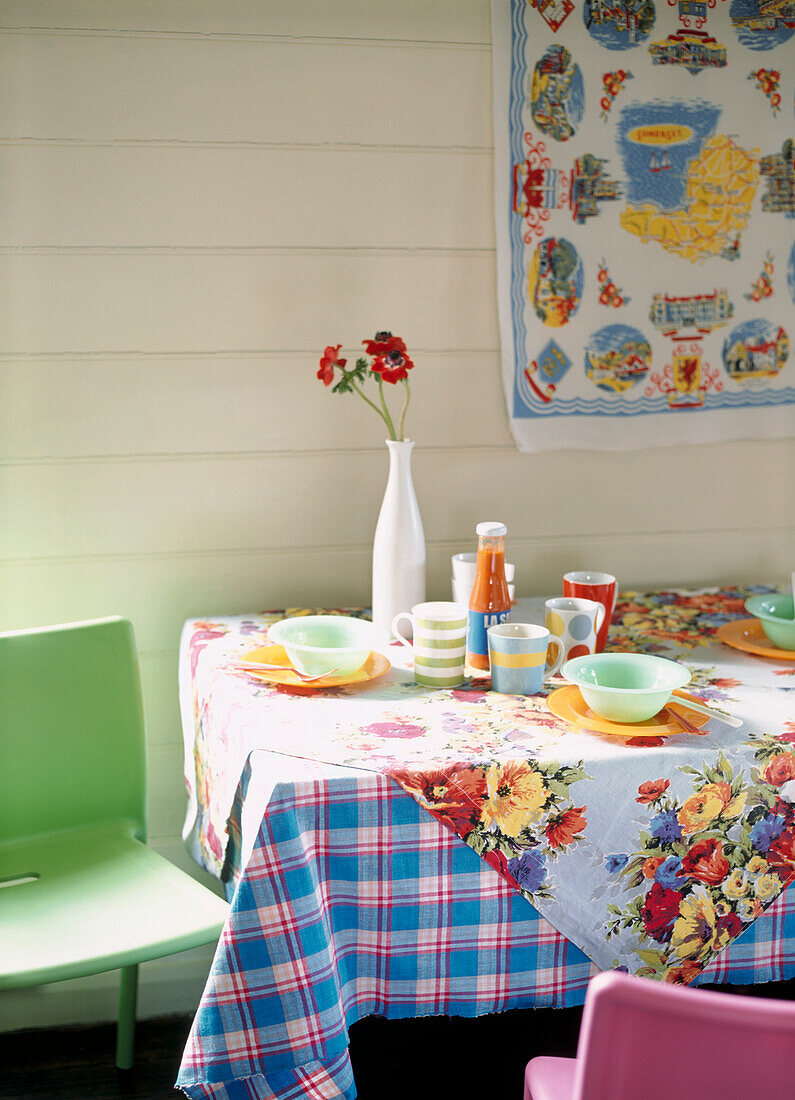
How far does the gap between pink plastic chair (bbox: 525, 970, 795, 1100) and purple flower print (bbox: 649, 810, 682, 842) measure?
50 cm

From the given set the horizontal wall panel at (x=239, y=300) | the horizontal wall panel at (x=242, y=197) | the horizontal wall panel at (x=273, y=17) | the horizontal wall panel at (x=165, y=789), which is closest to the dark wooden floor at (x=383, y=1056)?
the horizontal wall panel at (x=165, y=789)

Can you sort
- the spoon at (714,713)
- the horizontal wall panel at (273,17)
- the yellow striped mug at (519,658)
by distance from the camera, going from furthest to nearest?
the horizontal wall panel at (273,17) → the yellow striped mug at (519,658) → the spoon at (714,713)

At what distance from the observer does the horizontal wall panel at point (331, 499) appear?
6.31 ft

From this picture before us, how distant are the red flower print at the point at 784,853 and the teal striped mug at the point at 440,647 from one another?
0.47 m

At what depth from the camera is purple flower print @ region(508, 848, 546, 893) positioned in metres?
1.20

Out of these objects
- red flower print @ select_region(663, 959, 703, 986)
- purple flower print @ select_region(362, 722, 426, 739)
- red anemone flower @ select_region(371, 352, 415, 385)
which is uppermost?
red anemone flower @ select_region(371, 352, 415, 385)

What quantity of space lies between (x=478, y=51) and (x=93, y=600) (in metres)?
1.28

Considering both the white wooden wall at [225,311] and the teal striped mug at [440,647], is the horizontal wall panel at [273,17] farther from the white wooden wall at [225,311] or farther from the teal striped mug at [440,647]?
the teal striped mug at [440,647]

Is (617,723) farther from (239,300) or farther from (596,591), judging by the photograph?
(239,300)

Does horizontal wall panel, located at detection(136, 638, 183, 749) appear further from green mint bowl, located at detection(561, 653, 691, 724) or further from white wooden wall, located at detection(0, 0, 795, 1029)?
green mint bowl, located at detection(561, 653, 691, 724)

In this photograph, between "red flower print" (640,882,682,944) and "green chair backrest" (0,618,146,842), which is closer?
"red flower print" (640,882,682,944)

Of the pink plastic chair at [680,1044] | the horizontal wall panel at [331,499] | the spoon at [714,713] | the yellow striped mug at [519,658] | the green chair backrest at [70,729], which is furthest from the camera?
the horizontal wall panel at [331,499]

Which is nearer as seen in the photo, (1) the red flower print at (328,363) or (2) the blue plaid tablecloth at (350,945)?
(2) the blue plaid tablecloth at (350,945)

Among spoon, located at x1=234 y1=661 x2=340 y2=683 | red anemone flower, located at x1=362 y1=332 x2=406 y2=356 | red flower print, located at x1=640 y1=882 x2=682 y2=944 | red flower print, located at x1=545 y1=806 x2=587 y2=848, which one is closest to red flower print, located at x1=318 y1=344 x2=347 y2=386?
Result: red anemone flower, located at x1=362 y1=332 x2=406 y2=356
